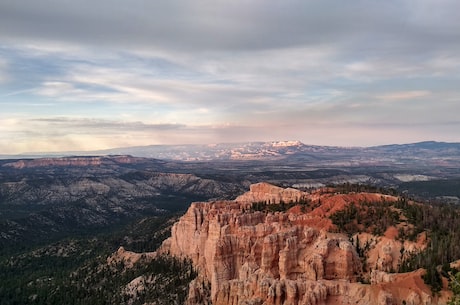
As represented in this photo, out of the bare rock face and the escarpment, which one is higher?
the bare rock face

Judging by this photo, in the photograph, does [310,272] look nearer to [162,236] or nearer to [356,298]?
[356,298]

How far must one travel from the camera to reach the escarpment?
5369 centimetres

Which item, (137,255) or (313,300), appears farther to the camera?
(137,255)

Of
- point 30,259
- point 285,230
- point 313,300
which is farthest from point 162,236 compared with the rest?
point 313,300

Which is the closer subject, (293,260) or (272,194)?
(293,260)

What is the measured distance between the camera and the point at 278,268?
2680 inches

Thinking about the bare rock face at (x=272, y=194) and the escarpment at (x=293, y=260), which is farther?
the bare rock face at (x=272, y=194)

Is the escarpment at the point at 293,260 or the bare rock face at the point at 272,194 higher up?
the bare rock face at the point at 272,194

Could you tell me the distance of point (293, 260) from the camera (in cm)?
6725

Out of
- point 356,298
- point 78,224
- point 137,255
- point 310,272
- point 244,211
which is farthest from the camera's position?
point 78,224

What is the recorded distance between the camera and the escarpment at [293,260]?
53688 mm

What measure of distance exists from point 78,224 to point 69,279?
9652 centimetres

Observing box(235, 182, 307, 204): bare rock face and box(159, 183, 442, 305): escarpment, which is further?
box(235, 182, 307, 204): bare rock face

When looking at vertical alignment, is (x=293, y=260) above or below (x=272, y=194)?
below
